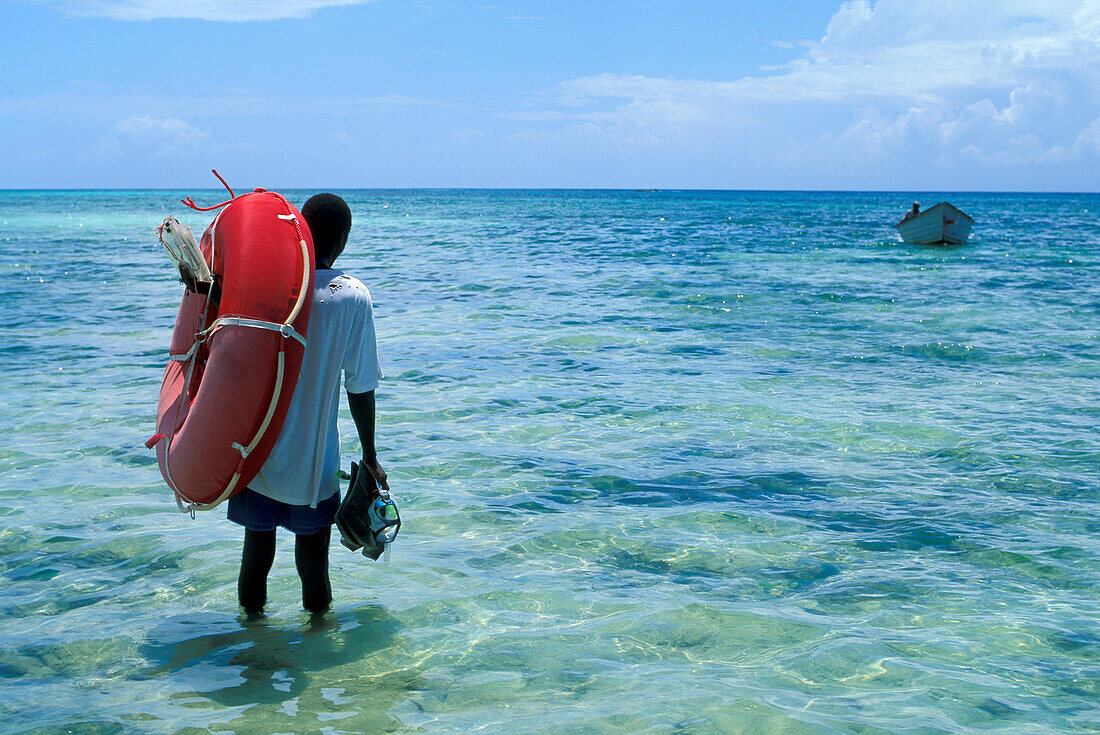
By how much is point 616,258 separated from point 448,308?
11.1 meters

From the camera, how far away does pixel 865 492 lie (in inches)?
248

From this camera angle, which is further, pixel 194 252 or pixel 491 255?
pixel 491 255

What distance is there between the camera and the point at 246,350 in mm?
3404

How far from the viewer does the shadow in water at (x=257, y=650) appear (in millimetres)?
3656

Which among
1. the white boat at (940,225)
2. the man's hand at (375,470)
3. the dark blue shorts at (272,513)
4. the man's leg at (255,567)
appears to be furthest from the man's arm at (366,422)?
the white boat at (940,225)

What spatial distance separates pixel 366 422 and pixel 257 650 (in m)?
1.19

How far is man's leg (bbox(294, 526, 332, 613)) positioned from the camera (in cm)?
381

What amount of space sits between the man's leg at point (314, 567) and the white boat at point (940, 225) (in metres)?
30.4

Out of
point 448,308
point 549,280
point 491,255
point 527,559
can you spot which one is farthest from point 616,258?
point 527,559

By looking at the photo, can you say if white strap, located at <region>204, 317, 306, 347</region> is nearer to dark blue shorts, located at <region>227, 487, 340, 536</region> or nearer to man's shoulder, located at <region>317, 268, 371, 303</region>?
man's shoulder, located at <region>317, 268, 371, 303</region>

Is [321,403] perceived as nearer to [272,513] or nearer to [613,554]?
[272,513]

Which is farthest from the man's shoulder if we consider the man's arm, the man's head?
the man's arm

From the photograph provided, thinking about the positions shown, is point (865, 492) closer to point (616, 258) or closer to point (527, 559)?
point (527, 559)

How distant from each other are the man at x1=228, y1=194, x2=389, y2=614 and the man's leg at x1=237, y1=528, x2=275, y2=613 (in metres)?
0.08
